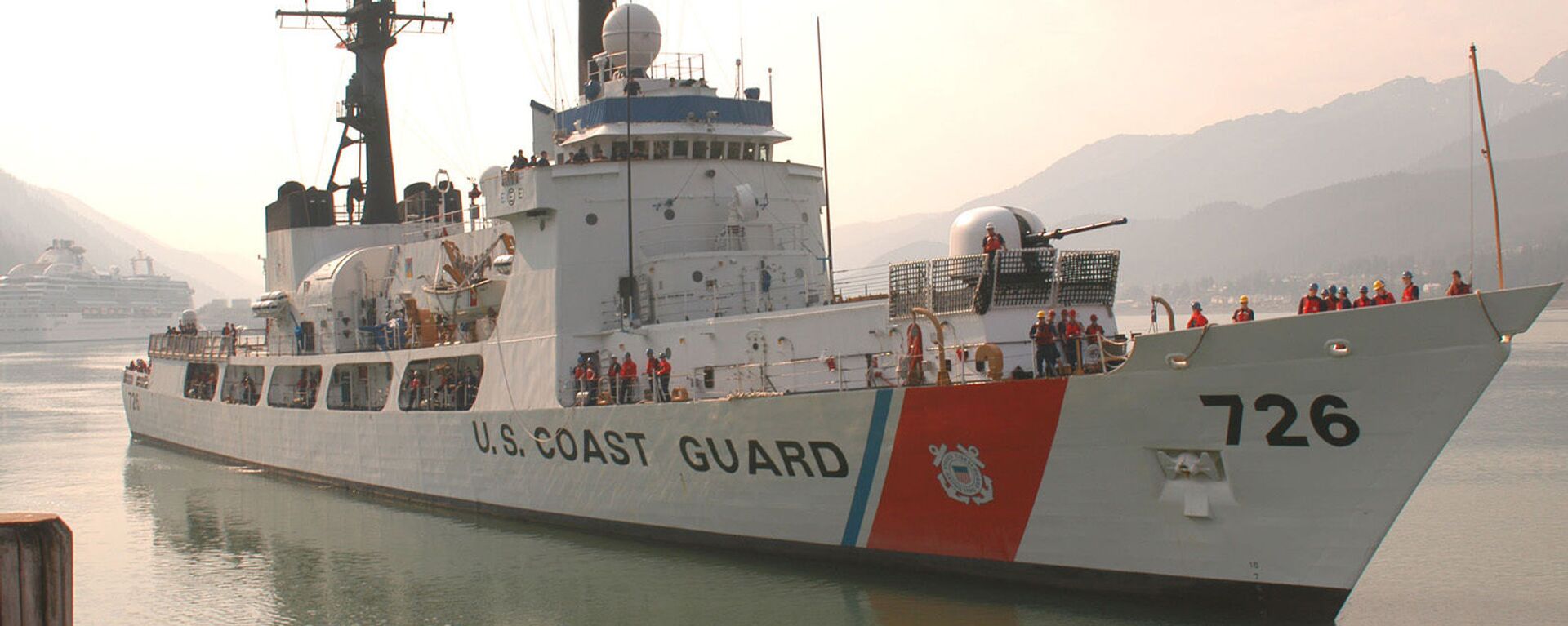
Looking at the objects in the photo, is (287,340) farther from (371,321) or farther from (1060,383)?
(1060,383)

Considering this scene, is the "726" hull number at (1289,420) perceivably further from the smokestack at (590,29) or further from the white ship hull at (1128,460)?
the smokestack at (590,29)

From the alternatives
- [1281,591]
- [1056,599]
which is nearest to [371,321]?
[1056,599]

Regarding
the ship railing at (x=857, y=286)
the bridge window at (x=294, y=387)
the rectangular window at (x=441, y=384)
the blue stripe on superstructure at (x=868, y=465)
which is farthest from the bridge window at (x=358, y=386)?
the blue stripe on superstructure at (x=868, y=465)

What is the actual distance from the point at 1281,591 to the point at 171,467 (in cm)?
2518

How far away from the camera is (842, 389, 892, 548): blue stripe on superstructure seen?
539 inches

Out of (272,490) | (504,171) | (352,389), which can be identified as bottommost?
(272,490)

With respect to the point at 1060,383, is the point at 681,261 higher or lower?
higher

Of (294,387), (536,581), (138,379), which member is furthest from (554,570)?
(138,379)

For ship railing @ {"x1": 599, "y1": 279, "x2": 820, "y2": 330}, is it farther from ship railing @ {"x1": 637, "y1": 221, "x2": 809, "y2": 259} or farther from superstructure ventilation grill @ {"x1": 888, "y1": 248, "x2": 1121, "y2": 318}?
superstructure ventilation grill @ {"x1": 888, "y1": 248, "x2": 1121, "y2": 318}

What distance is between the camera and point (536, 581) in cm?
1582

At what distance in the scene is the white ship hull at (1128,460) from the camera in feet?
36.5

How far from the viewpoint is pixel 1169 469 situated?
476 inches

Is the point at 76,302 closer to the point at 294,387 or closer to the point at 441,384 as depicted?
the point at 294,387

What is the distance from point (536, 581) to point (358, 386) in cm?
984
